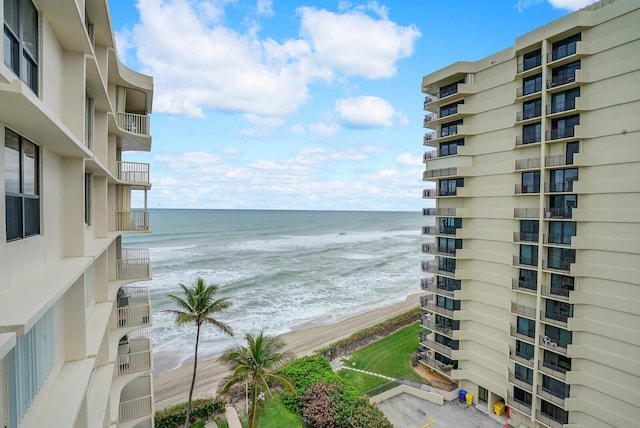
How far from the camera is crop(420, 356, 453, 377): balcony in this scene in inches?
1046

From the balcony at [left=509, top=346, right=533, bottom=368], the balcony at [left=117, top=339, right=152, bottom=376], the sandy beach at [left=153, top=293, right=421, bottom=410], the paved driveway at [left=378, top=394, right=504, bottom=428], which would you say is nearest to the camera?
the balcony at [left=117, top=339, right=152, bottom=376]

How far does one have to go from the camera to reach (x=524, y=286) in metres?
22.1

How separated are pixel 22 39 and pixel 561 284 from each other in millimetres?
24918

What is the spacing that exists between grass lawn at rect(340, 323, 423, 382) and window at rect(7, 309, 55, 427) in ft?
84.0

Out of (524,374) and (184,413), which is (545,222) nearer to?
(524,374)

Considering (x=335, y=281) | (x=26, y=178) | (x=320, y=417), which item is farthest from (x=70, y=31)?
(x=335, y=281)

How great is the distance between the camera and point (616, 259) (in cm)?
1797

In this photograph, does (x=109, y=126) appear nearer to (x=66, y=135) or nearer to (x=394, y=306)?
(x=66, y=135)

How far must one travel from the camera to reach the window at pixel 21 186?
5223 mm

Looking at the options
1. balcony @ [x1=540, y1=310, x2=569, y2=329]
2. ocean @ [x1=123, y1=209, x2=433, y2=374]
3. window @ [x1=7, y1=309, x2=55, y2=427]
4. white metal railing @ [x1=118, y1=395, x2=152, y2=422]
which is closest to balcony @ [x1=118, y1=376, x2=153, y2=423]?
white metal railing @ [x1=118, y1=395, x2=152, y2=422]

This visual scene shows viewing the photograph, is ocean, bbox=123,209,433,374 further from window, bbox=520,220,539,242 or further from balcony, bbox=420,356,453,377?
window, bbox=520,220,539,242

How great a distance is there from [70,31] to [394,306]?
161 ft

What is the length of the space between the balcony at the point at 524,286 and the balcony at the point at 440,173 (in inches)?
326

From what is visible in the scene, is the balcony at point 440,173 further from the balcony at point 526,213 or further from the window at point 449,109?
the balcony at point 526,213
